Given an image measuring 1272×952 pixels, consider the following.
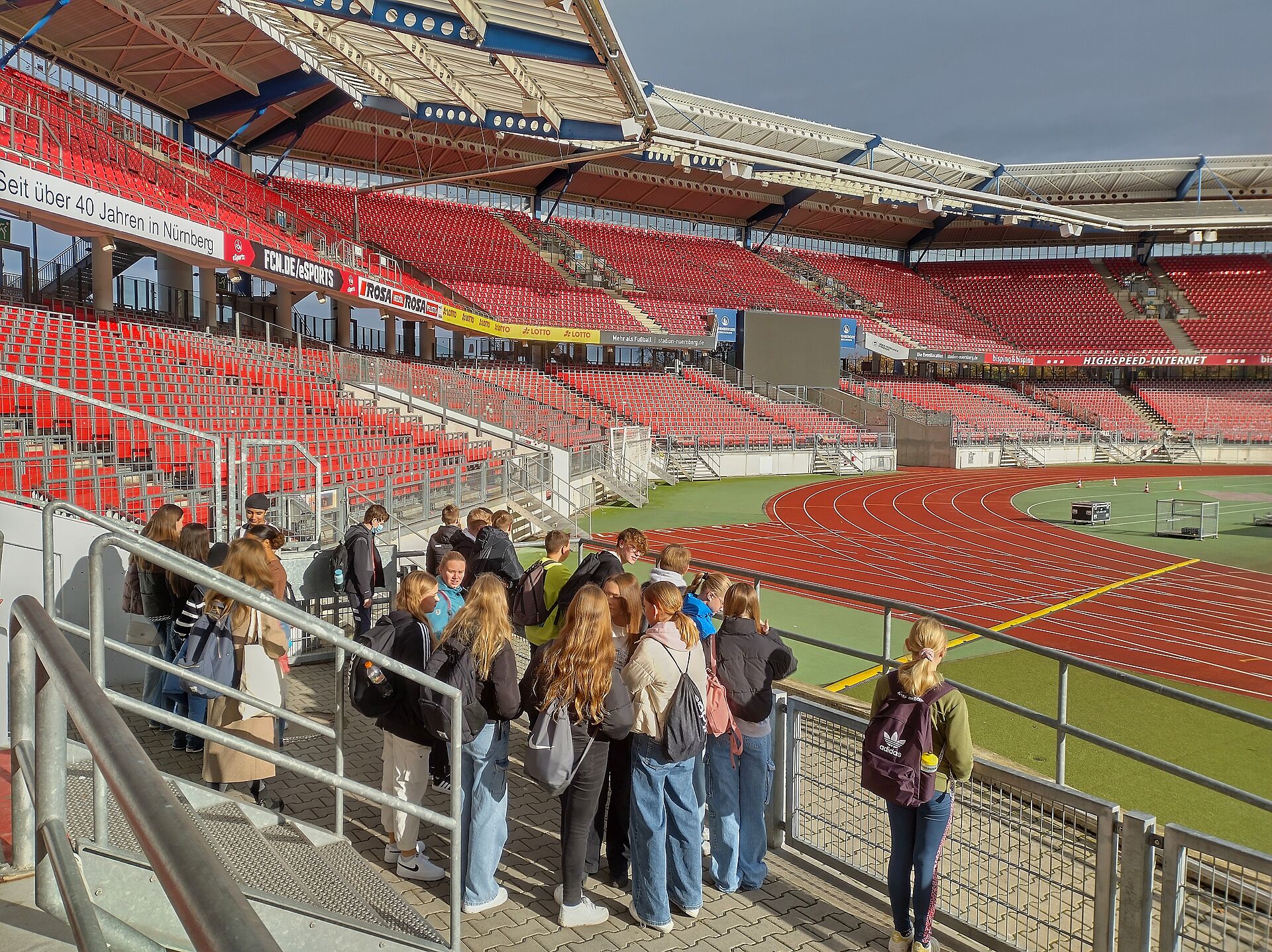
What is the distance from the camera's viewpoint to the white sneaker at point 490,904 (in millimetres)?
4789

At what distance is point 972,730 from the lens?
898 cm

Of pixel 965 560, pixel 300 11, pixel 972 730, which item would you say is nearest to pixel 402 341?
pixel 300 11

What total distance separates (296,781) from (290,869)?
2.65 meters

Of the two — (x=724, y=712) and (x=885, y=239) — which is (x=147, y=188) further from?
(x=885, y=239)

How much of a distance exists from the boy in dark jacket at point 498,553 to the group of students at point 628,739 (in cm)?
241

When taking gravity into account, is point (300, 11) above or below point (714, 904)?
above

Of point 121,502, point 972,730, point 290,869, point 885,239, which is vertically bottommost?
point 972,730

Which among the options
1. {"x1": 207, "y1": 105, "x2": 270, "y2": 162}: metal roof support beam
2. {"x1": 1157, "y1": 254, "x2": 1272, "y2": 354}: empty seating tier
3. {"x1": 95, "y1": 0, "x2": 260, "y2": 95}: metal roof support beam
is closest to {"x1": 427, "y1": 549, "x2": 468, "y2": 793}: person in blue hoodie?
{"x1": 95, "y1": 0, "x2": 260, "y2": 95}: metal roof support beam

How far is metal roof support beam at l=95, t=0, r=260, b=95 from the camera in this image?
22.6 m

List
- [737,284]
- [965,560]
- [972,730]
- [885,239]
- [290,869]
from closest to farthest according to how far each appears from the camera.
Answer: [290,869]
[972,730]
[965,560]
[737,284]
[885,239]

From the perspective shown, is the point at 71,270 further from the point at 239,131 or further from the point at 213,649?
the point at 213,649

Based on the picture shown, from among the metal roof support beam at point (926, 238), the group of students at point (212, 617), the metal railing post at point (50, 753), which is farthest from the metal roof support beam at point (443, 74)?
the metal roof support beam at point (926, 238)

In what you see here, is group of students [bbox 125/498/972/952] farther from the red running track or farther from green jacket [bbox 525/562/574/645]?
the red running track

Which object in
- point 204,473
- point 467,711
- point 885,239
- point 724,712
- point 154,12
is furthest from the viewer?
point 885,239
